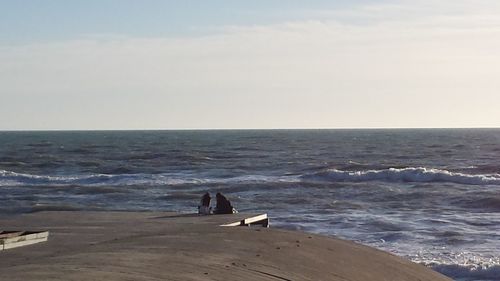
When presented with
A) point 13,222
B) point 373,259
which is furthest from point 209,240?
point 13,222

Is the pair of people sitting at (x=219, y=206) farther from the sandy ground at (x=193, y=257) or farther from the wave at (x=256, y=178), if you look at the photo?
the wave at (x=256, y=178)

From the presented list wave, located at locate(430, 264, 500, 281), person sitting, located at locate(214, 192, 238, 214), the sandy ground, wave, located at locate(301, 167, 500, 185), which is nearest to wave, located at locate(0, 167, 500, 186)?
wave, located at locate(301, 167, 500, 185)

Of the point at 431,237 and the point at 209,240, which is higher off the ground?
the point at 209,240

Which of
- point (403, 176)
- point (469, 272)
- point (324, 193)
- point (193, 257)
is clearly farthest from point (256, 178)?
point (193, 257)

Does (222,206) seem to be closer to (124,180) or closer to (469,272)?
(469,272)

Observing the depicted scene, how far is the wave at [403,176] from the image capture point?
5425 centimetres

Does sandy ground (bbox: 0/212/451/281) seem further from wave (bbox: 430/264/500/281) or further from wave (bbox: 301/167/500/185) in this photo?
wave (bbox: 301/167/500/185)

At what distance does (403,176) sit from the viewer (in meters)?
57.6

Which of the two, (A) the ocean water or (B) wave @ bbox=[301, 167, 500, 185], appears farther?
(B) wave @ bbox=[301, 167, 500, 185]

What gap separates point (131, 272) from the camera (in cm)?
919

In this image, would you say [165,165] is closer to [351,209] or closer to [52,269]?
[351,209]

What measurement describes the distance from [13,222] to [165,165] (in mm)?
54089

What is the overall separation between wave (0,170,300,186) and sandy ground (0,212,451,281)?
36.8 metres

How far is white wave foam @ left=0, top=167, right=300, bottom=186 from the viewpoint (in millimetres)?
53188
